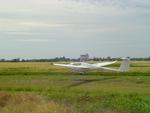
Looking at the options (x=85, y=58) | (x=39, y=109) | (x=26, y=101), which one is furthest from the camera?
(x=85, y=58)

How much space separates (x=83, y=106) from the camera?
21.7 meters

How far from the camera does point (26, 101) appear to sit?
22031 mm

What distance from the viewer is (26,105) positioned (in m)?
20.4

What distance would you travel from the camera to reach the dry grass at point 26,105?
18.3m

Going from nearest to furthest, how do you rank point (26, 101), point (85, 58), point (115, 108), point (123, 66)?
point (115, 108) < point (26, 101) < point (123, 66) < point (85, 58)

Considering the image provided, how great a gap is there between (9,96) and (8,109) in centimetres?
475

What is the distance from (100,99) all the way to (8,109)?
712 cm

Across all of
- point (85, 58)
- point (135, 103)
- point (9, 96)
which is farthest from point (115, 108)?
point (85, 58)

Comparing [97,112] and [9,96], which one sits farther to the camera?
[9,96]

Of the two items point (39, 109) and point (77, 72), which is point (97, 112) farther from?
point (77, 72)

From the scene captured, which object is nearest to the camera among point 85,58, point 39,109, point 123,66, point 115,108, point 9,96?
point 39,109

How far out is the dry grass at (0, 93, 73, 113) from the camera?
1834cm

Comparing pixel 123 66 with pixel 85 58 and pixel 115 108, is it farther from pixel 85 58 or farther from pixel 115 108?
pixel 115 108

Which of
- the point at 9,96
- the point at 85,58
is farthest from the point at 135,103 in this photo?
the point at 85,58
